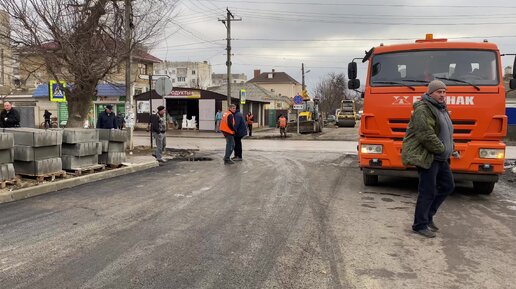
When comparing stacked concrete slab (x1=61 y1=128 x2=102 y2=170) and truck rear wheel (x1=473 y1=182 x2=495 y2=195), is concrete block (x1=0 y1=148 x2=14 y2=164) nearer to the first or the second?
stacked concrete slab (x1=61 y1=128 x2=102 y2=170)

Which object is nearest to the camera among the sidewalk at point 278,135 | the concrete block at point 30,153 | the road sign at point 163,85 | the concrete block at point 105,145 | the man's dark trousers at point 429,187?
the man's dark trousers at point 429,187

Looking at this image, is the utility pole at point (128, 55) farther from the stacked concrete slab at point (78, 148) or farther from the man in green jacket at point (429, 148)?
the man in green jacket at point (429, 148)

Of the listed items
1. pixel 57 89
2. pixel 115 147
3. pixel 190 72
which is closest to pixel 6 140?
pixel 115 147

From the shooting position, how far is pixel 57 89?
14.4 meters

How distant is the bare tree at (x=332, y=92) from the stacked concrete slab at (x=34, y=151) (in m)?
73.7

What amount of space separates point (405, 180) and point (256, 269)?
265 inches

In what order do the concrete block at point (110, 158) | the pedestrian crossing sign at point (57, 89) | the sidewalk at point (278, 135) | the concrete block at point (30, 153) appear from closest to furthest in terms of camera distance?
1. the concrete block at point (30, 153)
2. the concrete block at point (110, 158)
3. the pedestrian crossing sign at point (57, 89)
4. the sidewalk at point (278, 135)

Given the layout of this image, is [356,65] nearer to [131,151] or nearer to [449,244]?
[449,244]

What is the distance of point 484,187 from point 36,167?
8505mm

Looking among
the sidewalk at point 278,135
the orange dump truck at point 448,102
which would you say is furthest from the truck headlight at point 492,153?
the sidewalk at point 278,135

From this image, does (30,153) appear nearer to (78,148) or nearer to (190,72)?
(78,148)

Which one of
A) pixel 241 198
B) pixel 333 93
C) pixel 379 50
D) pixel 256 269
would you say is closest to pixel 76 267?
pixel 256 269

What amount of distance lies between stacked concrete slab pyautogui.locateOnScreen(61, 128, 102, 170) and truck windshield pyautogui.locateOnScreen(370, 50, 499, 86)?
615cm

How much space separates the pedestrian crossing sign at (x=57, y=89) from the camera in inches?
553
